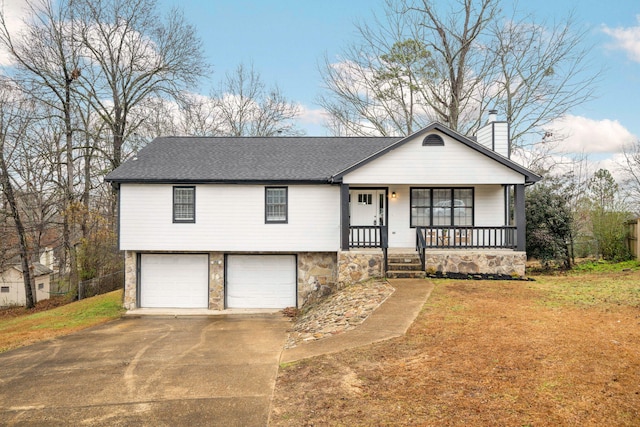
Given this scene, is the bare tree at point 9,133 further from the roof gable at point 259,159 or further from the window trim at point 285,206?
the window trim at point 285,206

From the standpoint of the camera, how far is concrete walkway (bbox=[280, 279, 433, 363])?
7234 mm

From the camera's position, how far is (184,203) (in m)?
14.3

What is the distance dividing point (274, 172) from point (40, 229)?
15.9m

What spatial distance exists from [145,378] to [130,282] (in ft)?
28.8

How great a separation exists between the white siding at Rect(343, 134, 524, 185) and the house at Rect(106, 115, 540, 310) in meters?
0.03

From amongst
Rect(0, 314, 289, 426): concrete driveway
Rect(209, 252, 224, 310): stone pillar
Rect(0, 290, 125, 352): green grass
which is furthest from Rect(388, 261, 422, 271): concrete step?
Rect(0, 290, 125, 352): green grass

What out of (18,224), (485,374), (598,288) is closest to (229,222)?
(485,374)

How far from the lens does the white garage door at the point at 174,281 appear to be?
14719 mm

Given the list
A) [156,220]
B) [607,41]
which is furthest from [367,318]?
[607,41]

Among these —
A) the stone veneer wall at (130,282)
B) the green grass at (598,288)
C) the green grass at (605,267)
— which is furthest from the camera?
the green grass at (605,267)

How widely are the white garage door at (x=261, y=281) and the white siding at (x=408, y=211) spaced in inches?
158

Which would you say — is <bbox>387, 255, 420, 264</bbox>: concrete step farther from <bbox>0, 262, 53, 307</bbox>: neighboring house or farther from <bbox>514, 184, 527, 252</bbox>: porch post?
<bbox>0, 262, 53, 307</bbox>: neighboring house

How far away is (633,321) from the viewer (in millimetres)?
7539

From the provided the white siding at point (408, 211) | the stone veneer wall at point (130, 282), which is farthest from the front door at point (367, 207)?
the stone veneer wall at point (130, 282)
